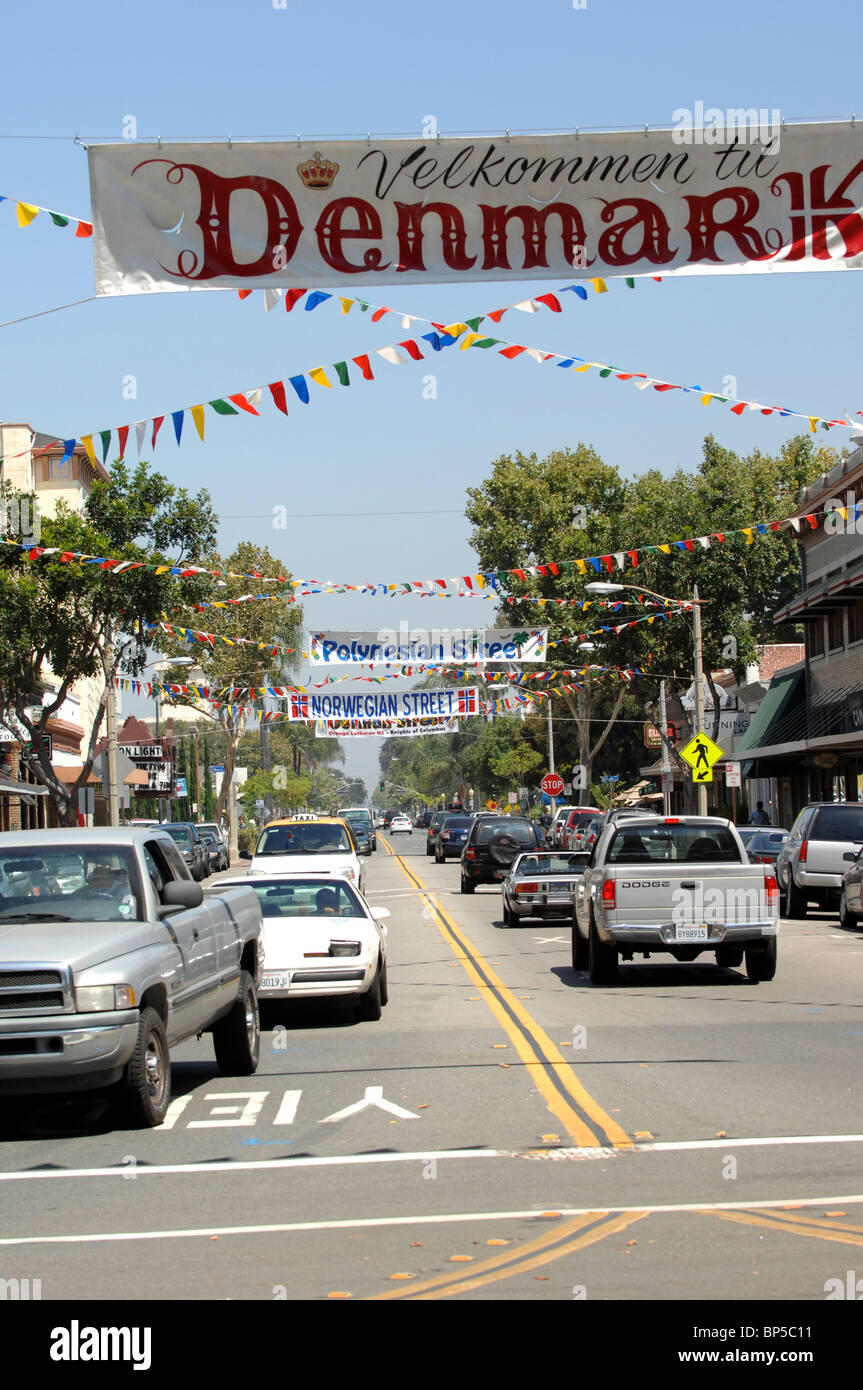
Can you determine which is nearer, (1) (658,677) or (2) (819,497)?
(2) (819,497)

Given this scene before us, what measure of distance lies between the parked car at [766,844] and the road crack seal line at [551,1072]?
561 inches

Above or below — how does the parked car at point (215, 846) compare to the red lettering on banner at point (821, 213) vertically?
below

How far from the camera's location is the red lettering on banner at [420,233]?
11047 millimetres

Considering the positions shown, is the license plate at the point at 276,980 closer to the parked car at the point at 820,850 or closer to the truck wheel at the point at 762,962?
the truck wheel at the point at 762,962

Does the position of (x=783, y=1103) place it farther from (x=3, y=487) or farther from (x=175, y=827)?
(x=175, y=827)

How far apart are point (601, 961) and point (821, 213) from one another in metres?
8.77

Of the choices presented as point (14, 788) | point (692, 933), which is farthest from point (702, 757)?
point (692, 933)

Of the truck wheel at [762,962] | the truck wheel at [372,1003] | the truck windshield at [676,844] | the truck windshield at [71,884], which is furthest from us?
the truck windshield at [676,844]

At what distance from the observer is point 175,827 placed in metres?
48.7

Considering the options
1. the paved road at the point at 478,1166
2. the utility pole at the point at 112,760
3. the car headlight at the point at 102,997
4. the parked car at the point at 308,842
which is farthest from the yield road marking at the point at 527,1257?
the utility pole at the point at 112,760

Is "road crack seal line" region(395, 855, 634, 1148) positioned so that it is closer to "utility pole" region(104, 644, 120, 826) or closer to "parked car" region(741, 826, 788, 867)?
"parked car" region(741, 826, 788, 867)

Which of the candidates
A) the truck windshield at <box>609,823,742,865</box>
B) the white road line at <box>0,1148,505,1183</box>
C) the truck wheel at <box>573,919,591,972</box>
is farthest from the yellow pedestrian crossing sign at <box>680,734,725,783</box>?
the white road line at <box>0,1148,505,1183</box>
